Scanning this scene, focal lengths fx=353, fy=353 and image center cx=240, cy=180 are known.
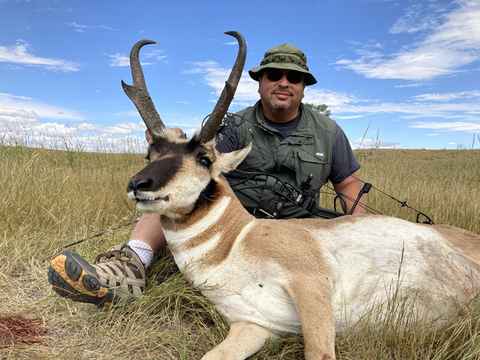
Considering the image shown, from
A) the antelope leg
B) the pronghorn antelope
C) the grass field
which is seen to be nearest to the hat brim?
the pronghorn antelope

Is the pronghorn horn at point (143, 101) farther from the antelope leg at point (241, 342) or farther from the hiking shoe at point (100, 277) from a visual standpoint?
the antelope leg at point (241, 342)

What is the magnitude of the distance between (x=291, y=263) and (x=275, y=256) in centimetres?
14

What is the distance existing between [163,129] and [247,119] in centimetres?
232

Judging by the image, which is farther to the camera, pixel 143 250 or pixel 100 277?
pixel 143 250

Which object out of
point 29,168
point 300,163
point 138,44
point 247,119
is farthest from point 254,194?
point 29,168

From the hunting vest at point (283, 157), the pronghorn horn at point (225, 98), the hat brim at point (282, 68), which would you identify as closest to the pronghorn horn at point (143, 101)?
the pronghorn horn at point (225, 98)

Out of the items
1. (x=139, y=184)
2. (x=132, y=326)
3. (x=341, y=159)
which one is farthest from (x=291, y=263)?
(x=341, y=159)

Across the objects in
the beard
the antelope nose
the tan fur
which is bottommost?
the tan fur

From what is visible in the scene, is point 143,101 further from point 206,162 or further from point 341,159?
point 341,159

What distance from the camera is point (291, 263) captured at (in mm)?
2787

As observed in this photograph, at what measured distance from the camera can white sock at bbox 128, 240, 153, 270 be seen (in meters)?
3.75

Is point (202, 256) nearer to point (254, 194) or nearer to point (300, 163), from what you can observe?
point (254, 194)

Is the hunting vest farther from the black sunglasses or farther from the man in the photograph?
the black sunglasses

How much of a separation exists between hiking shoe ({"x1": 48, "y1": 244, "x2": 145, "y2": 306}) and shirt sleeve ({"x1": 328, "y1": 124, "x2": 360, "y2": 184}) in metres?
3.42
